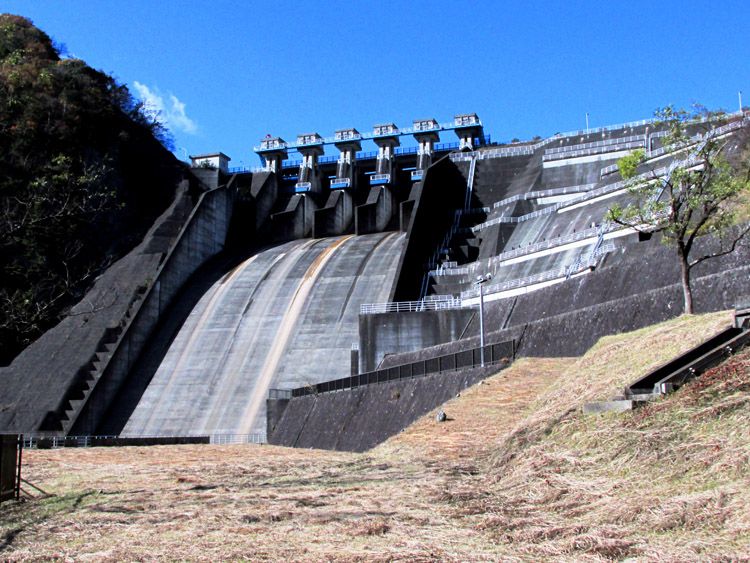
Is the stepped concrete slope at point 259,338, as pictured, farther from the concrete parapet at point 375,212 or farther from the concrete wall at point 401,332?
the concrete parapet at point 375,212

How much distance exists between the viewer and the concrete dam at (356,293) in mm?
24844

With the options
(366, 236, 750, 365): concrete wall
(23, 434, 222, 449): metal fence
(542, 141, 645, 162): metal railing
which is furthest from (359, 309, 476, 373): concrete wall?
(542, 141, 645, 162): metal railing

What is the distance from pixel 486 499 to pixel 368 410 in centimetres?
1554

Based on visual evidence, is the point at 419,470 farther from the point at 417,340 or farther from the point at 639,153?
the point at 417,340

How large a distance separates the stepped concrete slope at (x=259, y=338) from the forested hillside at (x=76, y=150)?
865cm

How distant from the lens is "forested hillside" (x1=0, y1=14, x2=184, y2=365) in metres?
46.3

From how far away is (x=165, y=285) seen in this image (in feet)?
154

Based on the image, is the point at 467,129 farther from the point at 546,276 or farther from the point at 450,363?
the point at 450,363

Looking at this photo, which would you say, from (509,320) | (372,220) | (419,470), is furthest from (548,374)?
(372,220)

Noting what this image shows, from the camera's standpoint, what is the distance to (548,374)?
787 inches

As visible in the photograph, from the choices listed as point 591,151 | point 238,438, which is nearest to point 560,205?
point 591,151

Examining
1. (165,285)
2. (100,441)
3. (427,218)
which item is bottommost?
(100,441)

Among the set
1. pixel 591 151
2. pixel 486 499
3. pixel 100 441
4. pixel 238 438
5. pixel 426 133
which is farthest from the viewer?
pixel 426 133

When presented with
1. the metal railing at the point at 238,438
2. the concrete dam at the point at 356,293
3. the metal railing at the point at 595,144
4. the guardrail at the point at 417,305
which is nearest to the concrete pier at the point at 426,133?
the concrete dam at the point at 356,293
